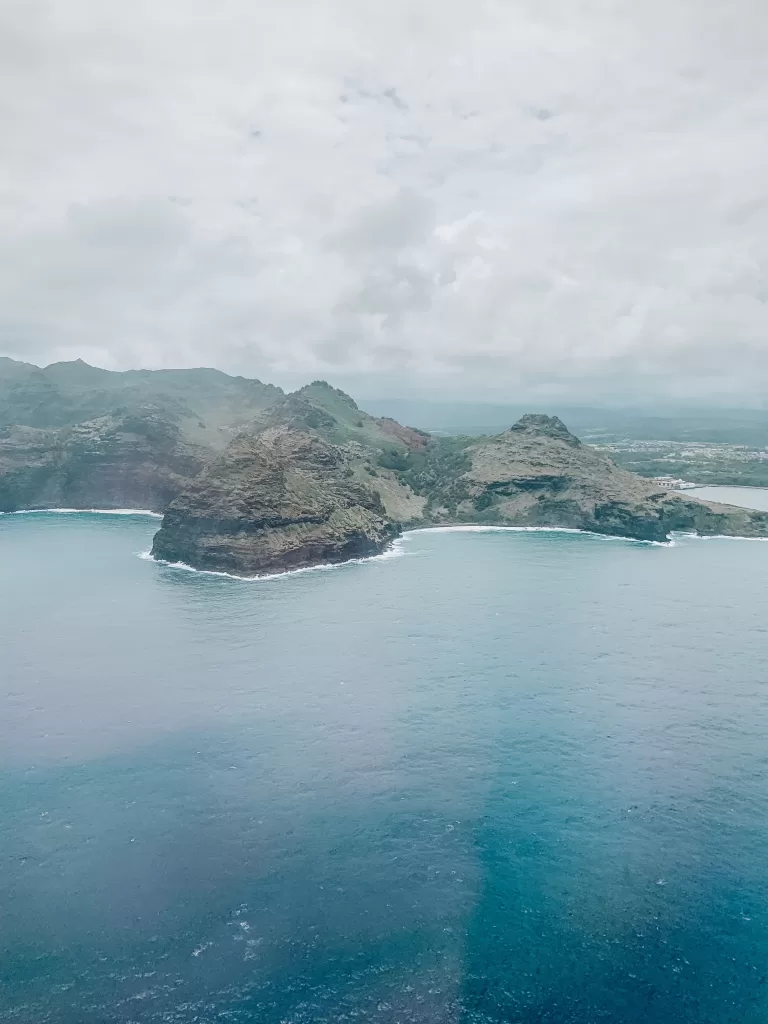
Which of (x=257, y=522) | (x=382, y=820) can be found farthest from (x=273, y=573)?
(x=382, y=820)

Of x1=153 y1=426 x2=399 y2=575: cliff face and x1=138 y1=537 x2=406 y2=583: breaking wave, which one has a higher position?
x1=153 y1=426 x2=399 y2=575: cliff face

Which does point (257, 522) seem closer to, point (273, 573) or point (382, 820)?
point (273, 573)

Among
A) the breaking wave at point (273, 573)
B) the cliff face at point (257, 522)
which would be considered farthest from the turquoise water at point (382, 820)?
the cliff face at point (257, 522)

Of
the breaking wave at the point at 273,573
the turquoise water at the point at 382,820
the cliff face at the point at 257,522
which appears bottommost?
the turquoise water at the point at 382,820

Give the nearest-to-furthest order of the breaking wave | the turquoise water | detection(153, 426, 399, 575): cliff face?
the turquoise water, the breaking wave, detection(153, 426, 399, 575): cliff face

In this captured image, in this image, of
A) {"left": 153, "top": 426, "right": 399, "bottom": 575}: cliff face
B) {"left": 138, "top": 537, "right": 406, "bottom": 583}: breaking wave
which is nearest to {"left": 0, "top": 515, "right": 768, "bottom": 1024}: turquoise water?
{"left": 138, "top": 537, "right": 406, "bottom": 583}: breaking wave

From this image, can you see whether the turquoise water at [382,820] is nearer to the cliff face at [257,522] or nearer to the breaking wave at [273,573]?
the breaking wave at [273,573]

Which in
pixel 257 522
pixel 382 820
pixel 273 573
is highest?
pixel 257 522

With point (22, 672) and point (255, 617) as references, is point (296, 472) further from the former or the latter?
point (22, 672)

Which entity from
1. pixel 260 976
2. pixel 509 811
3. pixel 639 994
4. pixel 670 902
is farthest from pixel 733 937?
pixel 260 976

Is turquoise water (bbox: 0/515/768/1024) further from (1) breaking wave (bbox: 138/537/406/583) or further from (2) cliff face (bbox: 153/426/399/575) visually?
(2) cliff face (bbox: 153/426/399/575)
